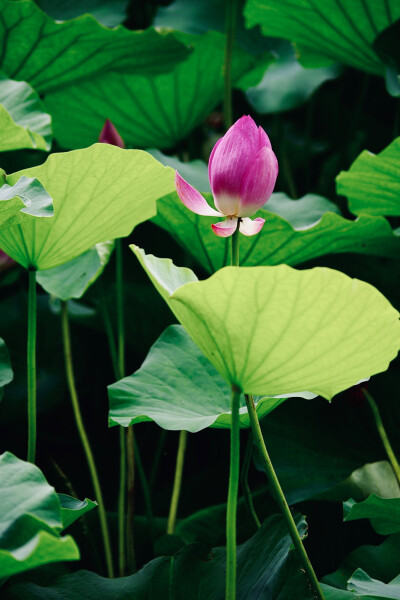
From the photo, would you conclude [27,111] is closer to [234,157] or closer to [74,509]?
[234,157]

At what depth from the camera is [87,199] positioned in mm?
736

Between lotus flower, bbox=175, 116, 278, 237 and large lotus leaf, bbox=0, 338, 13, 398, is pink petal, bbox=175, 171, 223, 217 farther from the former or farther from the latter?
large lotus leaf, bbox=0, 338, 13, 398

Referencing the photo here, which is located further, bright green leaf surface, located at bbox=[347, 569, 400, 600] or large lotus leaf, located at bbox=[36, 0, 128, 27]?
large lotus leaf, located at bbox=[36, 0, 128, 27]

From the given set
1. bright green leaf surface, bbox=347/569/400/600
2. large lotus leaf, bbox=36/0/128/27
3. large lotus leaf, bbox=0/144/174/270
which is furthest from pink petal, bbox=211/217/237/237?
large lotus leaf, bbox=36/0/128/27

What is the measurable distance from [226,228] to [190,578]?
39cm

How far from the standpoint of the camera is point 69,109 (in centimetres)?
139

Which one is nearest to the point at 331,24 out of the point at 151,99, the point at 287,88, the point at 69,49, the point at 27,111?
the point at 287,88

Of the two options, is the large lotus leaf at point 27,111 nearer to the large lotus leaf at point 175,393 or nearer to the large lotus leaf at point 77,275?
the large lotus leaf at point 77,275

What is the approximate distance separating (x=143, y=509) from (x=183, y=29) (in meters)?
1.13

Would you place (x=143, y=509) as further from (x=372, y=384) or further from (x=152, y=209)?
(x=152, y=209)

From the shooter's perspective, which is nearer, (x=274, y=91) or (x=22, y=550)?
(x=22, y=550)

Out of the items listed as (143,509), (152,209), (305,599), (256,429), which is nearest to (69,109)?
(152,209)

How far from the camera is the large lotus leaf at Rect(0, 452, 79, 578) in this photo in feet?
1.50

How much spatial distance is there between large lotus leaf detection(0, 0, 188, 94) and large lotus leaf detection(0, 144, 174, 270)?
502mm
